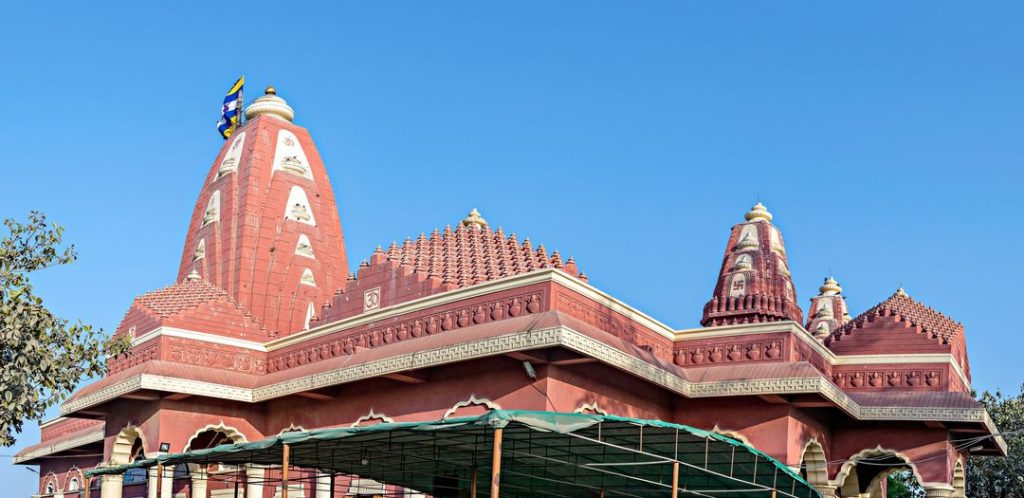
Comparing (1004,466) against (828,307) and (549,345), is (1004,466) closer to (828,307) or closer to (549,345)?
(828,307)

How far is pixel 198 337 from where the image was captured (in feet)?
64.9

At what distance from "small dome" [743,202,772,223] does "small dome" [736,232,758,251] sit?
44 centimetres

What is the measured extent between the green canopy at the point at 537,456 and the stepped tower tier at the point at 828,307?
16.8m

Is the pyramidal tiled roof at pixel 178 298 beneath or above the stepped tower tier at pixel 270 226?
beneath

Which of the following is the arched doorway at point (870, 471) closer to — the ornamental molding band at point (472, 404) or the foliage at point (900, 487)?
the ornamental molding band at point (472, 404)

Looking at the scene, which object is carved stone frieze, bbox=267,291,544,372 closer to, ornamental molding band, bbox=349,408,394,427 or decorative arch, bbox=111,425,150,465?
ornamental molding band, bbox=349,408,394,427

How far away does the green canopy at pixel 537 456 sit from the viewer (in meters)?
11.1

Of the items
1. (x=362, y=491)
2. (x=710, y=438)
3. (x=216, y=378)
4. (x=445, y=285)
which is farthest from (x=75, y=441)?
(x=710, y=438)

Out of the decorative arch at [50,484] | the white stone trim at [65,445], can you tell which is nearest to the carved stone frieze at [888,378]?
the white stone trim at [65,445]

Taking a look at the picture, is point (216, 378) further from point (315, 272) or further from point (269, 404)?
point (315, 272)

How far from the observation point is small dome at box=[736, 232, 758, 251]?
21250 millimetres

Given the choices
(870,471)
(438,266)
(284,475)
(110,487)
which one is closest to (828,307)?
(870,471)

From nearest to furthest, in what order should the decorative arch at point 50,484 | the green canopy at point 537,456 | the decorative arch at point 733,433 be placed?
the green canopy at point 537,456, the decorative arch at point 733,433, the decorative arch at point 50,484

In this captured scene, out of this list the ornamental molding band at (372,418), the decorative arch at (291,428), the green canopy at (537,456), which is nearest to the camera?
the green canopy at (537,456)
